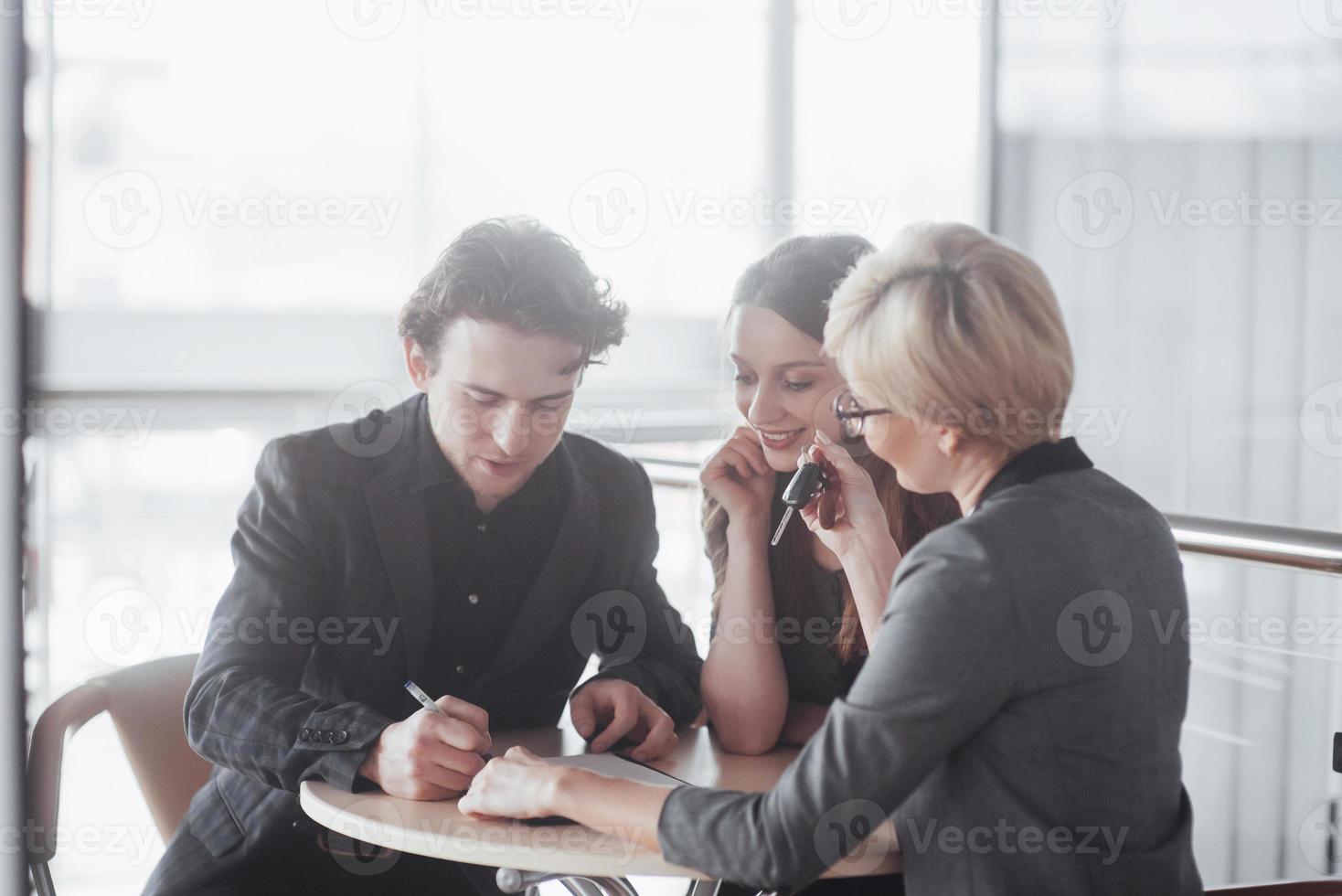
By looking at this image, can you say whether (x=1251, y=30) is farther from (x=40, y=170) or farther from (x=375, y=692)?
(x=40, y=170)

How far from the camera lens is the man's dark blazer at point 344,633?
1.47 meters

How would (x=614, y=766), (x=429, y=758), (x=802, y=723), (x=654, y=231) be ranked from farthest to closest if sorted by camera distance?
(x=654, y=231)
(x=802, y=723)
(x=614, y=766)
(x=429, y=758)

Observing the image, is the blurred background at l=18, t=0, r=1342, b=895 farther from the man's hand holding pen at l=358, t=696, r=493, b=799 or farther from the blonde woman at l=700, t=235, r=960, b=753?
the man's hand holding pen at l=358, t=696, r=493, b=799

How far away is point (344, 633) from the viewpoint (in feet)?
5.51

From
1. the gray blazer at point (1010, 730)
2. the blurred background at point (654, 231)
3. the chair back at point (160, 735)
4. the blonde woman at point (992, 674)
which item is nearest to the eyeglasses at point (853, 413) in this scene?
the blonde woman at point (992, 674)

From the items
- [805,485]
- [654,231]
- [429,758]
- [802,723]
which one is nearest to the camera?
[429,758]

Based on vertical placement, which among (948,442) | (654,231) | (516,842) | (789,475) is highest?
(654,231)

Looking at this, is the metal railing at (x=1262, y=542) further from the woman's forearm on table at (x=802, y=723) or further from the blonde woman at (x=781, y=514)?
the woman's forearm on table at (x=802, y=723)

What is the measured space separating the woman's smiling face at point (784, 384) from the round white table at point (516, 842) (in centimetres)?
56

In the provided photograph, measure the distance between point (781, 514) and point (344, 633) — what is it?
2.24 ft

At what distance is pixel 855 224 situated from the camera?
4.52 m

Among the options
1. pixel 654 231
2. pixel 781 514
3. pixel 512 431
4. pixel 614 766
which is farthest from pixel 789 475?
pixel 654 231

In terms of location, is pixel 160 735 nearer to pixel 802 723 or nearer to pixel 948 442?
pixel 802 723

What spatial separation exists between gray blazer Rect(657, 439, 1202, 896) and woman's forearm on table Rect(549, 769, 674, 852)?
0.03 meters
